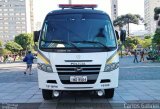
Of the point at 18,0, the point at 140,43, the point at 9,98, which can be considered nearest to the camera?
the point at 9,98

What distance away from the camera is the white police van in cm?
891

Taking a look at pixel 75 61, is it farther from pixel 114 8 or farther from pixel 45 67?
pixel 114 8

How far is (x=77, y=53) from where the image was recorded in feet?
29.5

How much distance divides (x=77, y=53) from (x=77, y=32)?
77 cm

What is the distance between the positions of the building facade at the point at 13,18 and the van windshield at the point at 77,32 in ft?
468

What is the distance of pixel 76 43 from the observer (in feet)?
30.3

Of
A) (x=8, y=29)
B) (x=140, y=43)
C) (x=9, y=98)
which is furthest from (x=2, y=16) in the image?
(x=9, y=98)

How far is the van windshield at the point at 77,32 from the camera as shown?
9242 millimetres

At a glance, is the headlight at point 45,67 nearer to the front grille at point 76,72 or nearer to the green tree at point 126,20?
the front grille at point 76,72

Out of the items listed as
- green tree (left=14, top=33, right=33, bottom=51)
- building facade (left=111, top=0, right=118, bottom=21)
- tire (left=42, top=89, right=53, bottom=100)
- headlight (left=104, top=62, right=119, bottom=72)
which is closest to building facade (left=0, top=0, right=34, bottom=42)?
building facade (left=111, top=0, right=118, bottom=21)

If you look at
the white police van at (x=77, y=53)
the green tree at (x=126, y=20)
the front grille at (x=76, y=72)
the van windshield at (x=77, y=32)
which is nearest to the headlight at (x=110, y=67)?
the white police van at (x=77, y=53)

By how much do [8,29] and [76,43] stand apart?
149 metres

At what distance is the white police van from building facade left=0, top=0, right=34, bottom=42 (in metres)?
143

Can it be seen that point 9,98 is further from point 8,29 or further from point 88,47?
point 8,29
